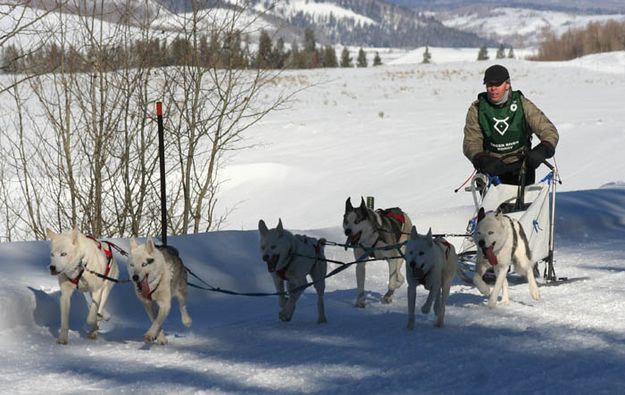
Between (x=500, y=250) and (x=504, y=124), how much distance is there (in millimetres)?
1562

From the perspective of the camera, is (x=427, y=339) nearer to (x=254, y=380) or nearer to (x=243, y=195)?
(x=254, y=380)

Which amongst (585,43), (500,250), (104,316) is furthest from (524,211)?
(585,43)

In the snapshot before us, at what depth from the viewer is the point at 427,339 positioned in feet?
18.4

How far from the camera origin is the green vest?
24.9 ft

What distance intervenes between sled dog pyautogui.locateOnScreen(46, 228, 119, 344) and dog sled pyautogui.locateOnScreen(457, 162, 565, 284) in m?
2.74

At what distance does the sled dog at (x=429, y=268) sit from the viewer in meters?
5.78

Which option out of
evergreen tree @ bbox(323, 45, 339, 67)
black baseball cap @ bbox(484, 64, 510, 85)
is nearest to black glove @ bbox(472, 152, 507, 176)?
black baseball cap @ bbox(484, 64, 510, 85)

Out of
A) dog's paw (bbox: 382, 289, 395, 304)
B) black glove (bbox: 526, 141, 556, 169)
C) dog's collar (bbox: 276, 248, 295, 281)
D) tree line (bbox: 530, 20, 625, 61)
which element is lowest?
dog's paw (bbox: 382, 289, 395, 304)

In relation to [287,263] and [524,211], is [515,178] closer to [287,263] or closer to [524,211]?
[524,211]

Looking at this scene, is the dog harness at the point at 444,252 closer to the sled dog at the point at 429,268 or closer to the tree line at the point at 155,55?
the sled dog at the point at 429,268

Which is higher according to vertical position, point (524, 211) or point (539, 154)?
point (539, 154)

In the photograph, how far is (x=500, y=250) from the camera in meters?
6.39

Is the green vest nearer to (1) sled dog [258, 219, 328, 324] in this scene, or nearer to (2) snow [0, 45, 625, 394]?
(2) snow [0, 45, 625, 394]

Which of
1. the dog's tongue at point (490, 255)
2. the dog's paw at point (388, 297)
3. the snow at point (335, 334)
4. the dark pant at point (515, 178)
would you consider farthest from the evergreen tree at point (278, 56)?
the dog's tongue at point (490, 255)
